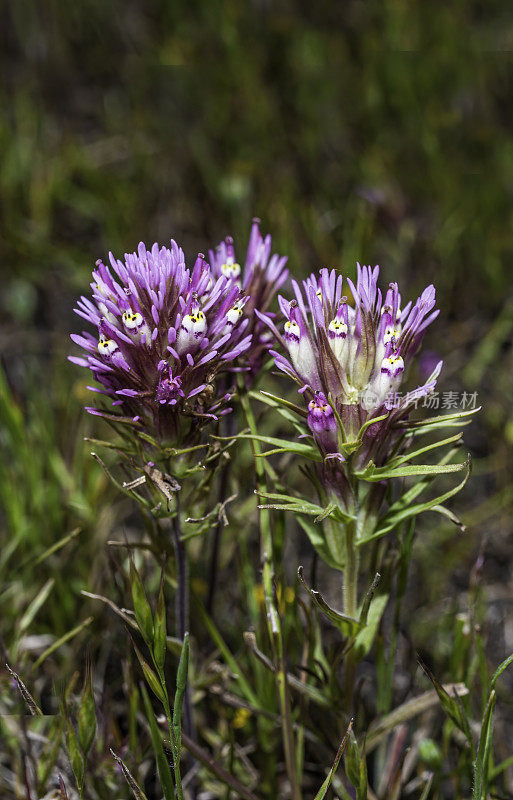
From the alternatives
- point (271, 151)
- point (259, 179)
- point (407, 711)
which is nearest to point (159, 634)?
point (407, 711)

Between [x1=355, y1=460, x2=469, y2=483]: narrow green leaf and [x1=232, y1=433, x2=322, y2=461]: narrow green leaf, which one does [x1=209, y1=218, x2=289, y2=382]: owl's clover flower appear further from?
[x1=355, y1=460, x2=469, y2=483]: narrow green leaf

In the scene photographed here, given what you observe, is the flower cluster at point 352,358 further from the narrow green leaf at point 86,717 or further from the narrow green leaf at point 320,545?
the narrow green leaf at point 86,717

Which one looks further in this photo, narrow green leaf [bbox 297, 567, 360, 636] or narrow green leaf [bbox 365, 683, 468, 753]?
narrow green leaf [bbox 365, 683, 468, 753]

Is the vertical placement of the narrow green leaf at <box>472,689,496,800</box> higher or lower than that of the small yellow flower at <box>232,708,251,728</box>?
higher

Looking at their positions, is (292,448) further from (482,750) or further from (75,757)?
(75,757)

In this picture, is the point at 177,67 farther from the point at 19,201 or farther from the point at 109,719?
the point at 109,719

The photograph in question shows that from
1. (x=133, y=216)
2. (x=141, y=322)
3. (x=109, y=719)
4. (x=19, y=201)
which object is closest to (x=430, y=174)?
(x=133, y=216)

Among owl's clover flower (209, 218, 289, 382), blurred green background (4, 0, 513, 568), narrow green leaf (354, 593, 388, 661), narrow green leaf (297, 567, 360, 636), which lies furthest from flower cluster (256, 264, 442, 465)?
blurred green background (4, 0, 513, 568)
